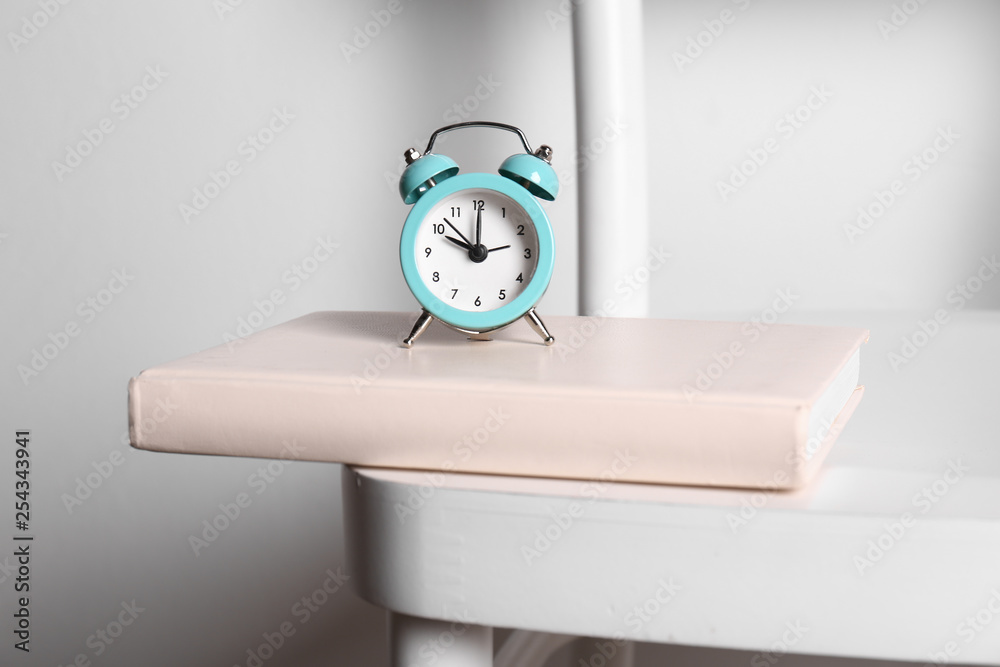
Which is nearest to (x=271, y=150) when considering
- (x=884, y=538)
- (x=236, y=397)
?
(x=236, y=397)

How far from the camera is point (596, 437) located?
1.80 ft

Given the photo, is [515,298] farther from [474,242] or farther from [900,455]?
[900,455]

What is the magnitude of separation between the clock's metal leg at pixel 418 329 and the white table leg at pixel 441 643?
0.65 feet

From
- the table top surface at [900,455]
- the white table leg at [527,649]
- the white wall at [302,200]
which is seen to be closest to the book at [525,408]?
the table top surface at [900,455]

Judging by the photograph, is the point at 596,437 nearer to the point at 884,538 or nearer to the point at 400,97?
the point at 884,538

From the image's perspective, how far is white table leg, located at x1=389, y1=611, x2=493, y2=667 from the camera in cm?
58

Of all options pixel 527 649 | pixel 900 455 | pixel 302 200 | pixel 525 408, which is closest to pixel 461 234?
pixel 525 408

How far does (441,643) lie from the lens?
577 millimetres

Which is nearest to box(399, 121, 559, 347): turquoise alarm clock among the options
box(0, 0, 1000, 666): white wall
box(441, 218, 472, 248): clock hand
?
Result: box(441, 218, 472, 248): clock hand

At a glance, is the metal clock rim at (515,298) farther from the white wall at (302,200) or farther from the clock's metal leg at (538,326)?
the white wall at (302,200)

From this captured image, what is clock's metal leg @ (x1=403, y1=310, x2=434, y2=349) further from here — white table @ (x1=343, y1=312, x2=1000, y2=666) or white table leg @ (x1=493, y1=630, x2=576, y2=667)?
white table leg @ (x1=493, y1=630, x2=576, y2=667)

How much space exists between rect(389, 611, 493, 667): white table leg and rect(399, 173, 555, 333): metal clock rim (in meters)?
0.21

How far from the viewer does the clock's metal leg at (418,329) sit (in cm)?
71

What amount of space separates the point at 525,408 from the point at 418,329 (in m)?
0.18
